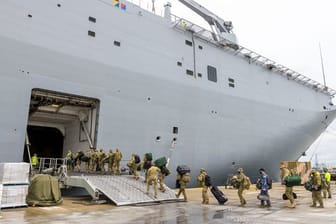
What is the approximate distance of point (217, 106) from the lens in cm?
1638

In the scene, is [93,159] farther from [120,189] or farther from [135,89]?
[135,89]

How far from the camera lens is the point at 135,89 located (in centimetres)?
1342

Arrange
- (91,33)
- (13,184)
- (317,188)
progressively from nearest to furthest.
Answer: (13,184) < (317,188) < (91,33)

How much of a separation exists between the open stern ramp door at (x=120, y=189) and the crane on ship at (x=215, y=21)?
42.2 feet

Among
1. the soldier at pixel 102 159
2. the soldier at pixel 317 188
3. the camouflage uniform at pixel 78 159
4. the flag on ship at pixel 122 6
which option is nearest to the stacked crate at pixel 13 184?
the soldier at pixel 102 159

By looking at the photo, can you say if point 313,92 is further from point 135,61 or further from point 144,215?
point 144,215

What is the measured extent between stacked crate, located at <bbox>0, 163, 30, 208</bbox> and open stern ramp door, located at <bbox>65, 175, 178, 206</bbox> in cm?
175

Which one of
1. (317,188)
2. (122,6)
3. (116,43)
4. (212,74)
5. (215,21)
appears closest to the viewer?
(317,188)

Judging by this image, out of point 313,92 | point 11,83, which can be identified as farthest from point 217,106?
point 313,92

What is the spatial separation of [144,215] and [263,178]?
4012 mm

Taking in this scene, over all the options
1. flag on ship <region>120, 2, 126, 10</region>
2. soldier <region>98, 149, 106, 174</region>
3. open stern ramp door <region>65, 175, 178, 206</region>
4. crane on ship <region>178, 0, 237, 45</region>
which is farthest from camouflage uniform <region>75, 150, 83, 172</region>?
crane on ship <region>178, 0, 237, 45</region>

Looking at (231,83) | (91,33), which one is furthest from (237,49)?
(91,33)

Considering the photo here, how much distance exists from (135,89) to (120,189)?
5626mm

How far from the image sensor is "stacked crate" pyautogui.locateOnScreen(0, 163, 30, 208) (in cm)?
733
